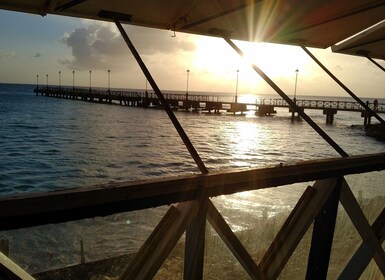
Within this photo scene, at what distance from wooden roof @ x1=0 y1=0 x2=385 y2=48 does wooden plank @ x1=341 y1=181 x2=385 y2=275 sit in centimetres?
116

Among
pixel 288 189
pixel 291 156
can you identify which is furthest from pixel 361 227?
pixel 291 156

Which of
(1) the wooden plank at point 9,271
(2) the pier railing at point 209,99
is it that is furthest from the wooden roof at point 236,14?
(2) the pier railing at point 209,99

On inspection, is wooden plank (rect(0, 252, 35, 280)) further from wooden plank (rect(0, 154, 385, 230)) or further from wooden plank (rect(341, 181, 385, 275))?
wooden plank (rect(341, 181, 385, 275))

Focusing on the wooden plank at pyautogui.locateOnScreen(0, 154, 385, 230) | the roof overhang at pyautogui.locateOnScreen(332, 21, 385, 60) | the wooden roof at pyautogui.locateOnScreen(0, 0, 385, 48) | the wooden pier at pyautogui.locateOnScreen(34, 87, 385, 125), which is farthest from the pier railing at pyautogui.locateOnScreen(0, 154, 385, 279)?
the wooden pier at pyautogui.locateOnScreen(34, 87, 385, 125)

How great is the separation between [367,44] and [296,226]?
2.05 meters

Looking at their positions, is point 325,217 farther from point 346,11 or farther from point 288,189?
point 288,189

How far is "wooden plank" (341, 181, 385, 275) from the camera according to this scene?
209cm

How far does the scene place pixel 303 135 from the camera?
42.9 meters

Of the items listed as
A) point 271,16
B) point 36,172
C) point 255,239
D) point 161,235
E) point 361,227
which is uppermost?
point 271,16

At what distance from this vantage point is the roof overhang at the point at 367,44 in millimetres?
2823

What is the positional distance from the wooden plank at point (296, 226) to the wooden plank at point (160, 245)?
2.38 ft

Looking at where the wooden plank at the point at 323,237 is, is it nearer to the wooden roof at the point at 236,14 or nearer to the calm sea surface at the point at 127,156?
the wooden roof at the point at 236,14

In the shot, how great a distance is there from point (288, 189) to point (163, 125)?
3187 centimetres

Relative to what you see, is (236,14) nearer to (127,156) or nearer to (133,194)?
(133,194)
